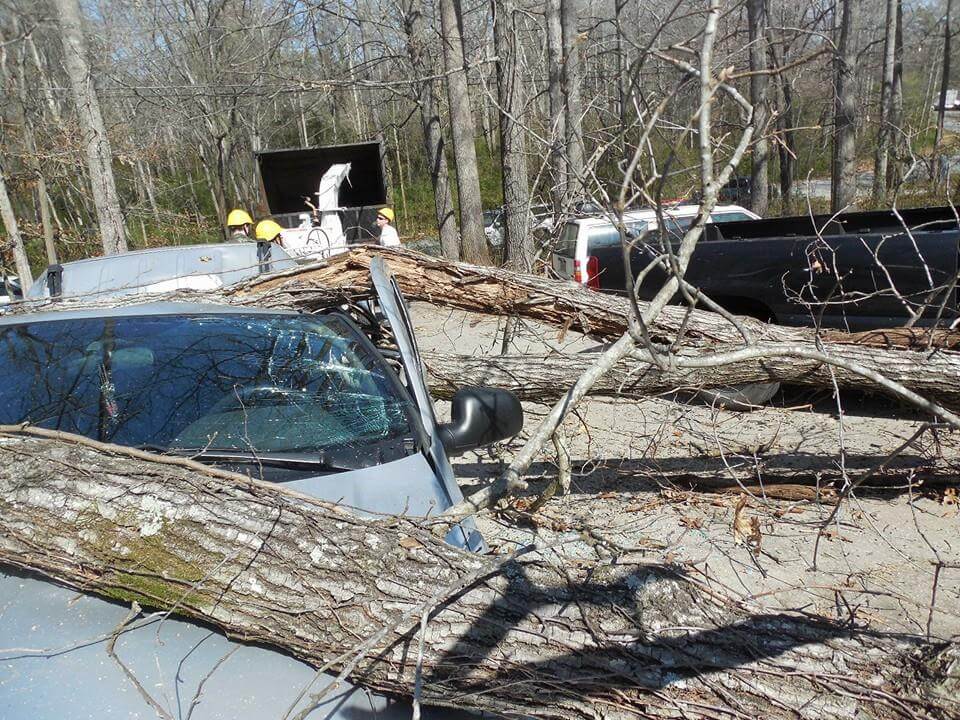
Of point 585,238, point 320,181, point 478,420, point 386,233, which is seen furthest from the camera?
point 320,181

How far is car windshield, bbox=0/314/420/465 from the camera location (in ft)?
9.03

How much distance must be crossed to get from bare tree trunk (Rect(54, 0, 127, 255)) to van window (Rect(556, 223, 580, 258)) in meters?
6.26

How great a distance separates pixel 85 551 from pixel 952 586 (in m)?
3.99

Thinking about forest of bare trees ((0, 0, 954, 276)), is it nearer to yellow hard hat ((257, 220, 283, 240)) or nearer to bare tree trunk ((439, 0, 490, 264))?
bare tree trunk ((439, 0, 490, 264))

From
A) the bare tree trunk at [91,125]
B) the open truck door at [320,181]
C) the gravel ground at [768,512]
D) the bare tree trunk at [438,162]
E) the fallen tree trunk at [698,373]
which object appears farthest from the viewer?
the open truck door at [320,181]

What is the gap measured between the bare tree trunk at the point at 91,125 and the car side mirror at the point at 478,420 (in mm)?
9440

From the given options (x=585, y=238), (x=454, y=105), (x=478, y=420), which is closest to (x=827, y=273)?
(x=585, y=238)

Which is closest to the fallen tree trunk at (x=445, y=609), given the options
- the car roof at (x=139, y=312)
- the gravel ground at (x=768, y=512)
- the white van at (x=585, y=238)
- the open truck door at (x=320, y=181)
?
the gravel ground at (x=768, y=512)

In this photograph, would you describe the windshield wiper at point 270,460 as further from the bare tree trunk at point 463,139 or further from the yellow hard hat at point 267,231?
the bare tree trunk at point 463,139

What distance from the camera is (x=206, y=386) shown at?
2973 millimetres

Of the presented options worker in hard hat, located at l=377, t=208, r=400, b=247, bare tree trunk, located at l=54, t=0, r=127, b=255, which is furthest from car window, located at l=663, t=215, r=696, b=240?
bare tree trunk, located at l=54, t=0, r=127, b=255

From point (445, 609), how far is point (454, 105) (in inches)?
487

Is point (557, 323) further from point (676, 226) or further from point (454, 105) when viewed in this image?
point (454, 105)

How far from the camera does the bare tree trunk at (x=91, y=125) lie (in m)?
10.3
